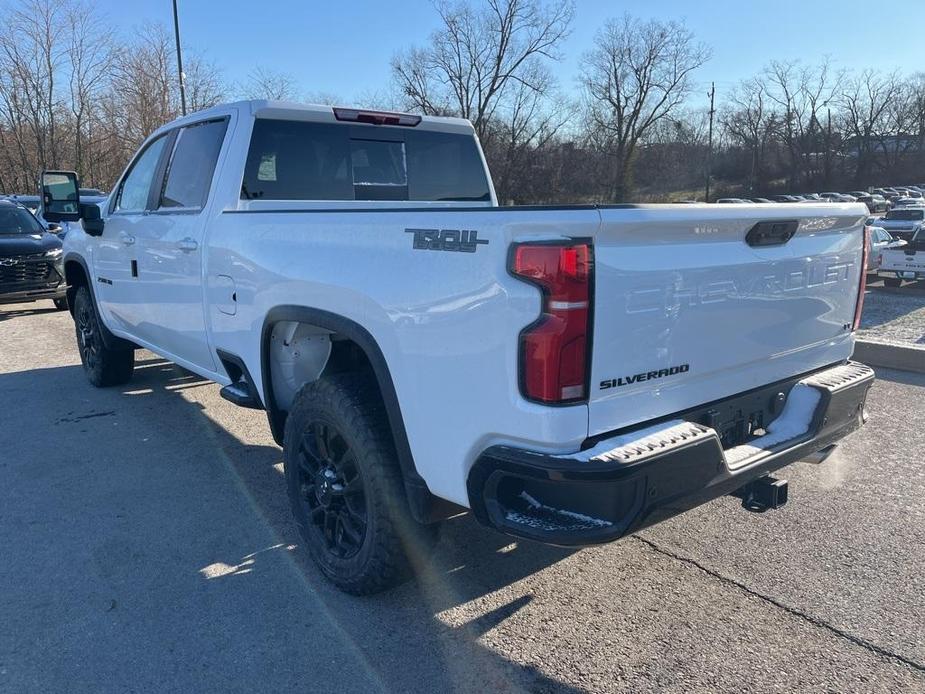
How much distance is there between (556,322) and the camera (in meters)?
2.20

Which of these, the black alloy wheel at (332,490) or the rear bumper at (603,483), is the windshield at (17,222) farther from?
the rear bumper at (603,483)

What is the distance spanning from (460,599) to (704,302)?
1.66 m

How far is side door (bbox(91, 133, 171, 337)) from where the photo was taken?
5.16 metres

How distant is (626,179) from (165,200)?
46609 millimetres

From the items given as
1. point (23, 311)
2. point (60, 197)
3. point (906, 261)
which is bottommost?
point (23, 311)

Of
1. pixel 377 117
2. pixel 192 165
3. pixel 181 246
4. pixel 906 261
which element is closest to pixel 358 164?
pixel 377 117

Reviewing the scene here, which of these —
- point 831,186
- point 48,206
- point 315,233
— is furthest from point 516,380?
point 831,186

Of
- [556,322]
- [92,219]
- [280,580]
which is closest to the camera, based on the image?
[556,322]

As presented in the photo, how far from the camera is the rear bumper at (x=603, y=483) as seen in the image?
2219 mm

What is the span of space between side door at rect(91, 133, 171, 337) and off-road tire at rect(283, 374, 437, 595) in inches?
97.0

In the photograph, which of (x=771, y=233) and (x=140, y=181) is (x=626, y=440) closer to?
(x=771, y=233)

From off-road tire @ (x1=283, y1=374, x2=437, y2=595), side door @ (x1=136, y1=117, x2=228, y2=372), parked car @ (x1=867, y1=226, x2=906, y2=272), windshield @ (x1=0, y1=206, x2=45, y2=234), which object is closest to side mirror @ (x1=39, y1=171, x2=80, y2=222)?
side door @ (x1=136, y1=117, x2=228, y2=372)

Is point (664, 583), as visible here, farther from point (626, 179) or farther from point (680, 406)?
point (626, 179)

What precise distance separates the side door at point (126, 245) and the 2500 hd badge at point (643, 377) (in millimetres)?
3811
